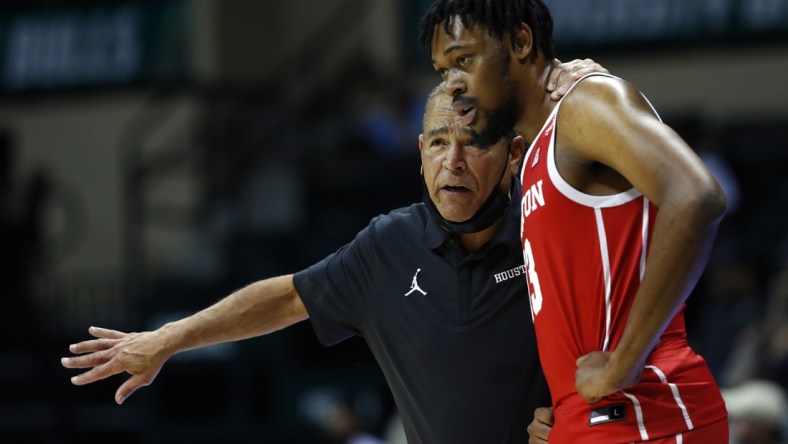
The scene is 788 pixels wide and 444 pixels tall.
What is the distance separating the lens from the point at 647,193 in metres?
2.86

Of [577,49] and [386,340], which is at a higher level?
[386,340]

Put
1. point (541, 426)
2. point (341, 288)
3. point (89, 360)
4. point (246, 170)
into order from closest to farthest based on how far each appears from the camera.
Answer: point (541, 426), point (89, 360), point (341, 288), point (246, 170)

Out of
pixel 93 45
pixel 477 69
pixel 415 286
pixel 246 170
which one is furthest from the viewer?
pixel 93 45

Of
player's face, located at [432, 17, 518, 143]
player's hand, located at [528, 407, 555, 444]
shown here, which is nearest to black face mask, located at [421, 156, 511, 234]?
player's face, located at [432, 17, 518, 143]

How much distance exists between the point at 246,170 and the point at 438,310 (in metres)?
9.70

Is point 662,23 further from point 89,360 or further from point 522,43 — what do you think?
point 89,360

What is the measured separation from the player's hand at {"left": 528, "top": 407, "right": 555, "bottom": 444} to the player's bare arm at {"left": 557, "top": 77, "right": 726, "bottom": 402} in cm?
45

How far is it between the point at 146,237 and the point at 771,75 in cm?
698

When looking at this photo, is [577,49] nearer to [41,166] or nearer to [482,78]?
[41,166]

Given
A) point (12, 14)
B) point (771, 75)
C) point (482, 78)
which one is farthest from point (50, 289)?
point (482, 78)

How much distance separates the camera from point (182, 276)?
1269 cm

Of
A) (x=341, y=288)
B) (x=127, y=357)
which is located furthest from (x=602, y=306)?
(x=127, y=357)

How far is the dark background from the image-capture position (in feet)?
33.4

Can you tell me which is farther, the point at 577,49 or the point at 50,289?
the point at 50,289
